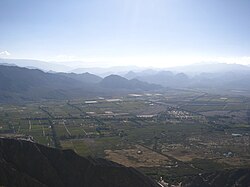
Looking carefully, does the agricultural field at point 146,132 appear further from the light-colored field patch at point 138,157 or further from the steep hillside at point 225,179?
the steep hillside at point 225,179

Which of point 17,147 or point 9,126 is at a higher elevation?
point 17,147

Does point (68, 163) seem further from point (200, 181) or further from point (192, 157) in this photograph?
point (192, 157)

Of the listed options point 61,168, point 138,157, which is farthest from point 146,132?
point 61,168

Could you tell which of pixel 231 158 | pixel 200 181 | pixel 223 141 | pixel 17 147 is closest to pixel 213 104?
pixel 223 141

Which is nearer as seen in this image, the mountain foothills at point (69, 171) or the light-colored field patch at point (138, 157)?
the mountain foothills at point (69, 171)

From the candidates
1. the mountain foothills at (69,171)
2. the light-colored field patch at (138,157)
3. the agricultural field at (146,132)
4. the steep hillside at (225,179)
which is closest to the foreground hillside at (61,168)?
the mountain foothills at (69,171)

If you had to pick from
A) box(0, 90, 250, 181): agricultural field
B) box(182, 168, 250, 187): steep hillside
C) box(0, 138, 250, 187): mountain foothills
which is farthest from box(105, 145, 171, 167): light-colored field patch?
box(0, 138, 250, 187): mountain foothills

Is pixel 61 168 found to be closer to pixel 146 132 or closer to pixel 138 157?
pixel 138 157
